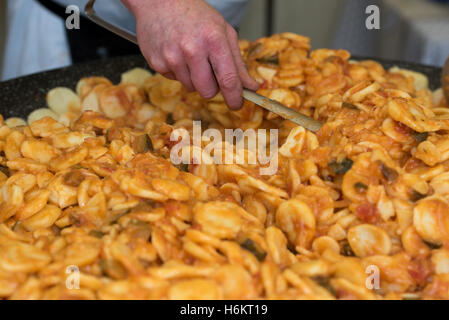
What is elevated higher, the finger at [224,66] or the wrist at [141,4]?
the wrist at [141,4]

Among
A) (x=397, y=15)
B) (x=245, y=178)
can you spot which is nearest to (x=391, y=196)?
(x=245, y=178)

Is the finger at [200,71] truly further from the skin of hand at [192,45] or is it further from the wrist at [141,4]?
the wrist at [141,4]

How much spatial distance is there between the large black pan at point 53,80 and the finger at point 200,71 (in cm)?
46

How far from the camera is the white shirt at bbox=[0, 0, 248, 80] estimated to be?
1613mm

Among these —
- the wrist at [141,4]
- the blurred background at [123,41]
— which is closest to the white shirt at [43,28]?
the blurred background at [123,41]

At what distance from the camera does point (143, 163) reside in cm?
89

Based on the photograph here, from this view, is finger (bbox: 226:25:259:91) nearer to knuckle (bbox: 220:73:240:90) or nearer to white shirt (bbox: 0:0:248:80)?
knuckle (bbox: 220:73:240:90)

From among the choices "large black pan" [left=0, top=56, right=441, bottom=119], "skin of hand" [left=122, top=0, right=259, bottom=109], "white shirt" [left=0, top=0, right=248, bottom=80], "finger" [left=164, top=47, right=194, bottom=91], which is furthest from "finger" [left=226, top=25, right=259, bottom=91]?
"white shirt" [left=0, top=0, right=248, bottom=80]

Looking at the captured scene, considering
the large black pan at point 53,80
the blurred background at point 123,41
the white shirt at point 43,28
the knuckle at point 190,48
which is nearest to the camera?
the knuckle at point 190,48

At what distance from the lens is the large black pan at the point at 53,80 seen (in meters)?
1.26

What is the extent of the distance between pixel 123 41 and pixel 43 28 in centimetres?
33

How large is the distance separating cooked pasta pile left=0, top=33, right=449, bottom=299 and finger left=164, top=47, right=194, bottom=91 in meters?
0.12

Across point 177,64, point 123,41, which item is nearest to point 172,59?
point 177,64

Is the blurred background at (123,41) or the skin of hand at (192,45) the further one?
the blurred background at (123,41)
